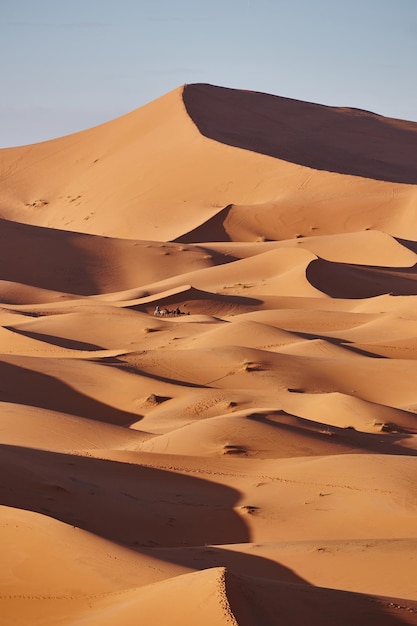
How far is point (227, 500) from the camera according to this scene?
7961 mm

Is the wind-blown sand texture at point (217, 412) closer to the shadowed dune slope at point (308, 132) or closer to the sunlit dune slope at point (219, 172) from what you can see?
the sunlit dune slope at point (219, 172)

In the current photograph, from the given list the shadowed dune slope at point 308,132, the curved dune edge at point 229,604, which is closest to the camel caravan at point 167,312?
the curved dune edge at point 229,604

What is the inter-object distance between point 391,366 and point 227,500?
20.6 feet

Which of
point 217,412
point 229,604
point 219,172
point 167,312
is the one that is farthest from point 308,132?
point 229,604

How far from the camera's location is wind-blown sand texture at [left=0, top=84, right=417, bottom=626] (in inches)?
199

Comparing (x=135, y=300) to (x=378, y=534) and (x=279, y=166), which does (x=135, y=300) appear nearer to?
(x=378, y=534)

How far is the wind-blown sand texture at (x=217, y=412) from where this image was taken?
5.07 meters

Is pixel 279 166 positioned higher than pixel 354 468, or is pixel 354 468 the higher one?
pixel 279 166

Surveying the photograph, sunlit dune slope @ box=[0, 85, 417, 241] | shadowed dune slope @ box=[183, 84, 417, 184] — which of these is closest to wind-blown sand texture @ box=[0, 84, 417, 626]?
sunlit dune slope @ box=[0, 85, 417, 241]

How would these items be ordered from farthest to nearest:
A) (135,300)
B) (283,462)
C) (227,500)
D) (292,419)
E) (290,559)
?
1. (135,300)
2. (292,419)
3. (283,462)
4. (227,500)
5. (290,559)

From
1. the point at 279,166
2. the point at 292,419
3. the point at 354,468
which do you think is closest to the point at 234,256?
the point at 279,166

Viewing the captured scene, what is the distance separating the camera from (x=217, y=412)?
11.3 meters

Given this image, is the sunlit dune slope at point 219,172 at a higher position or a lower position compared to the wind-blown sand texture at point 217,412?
higher

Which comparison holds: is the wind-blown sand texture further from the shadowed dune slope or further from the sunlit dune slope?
the shadowed dune slope
